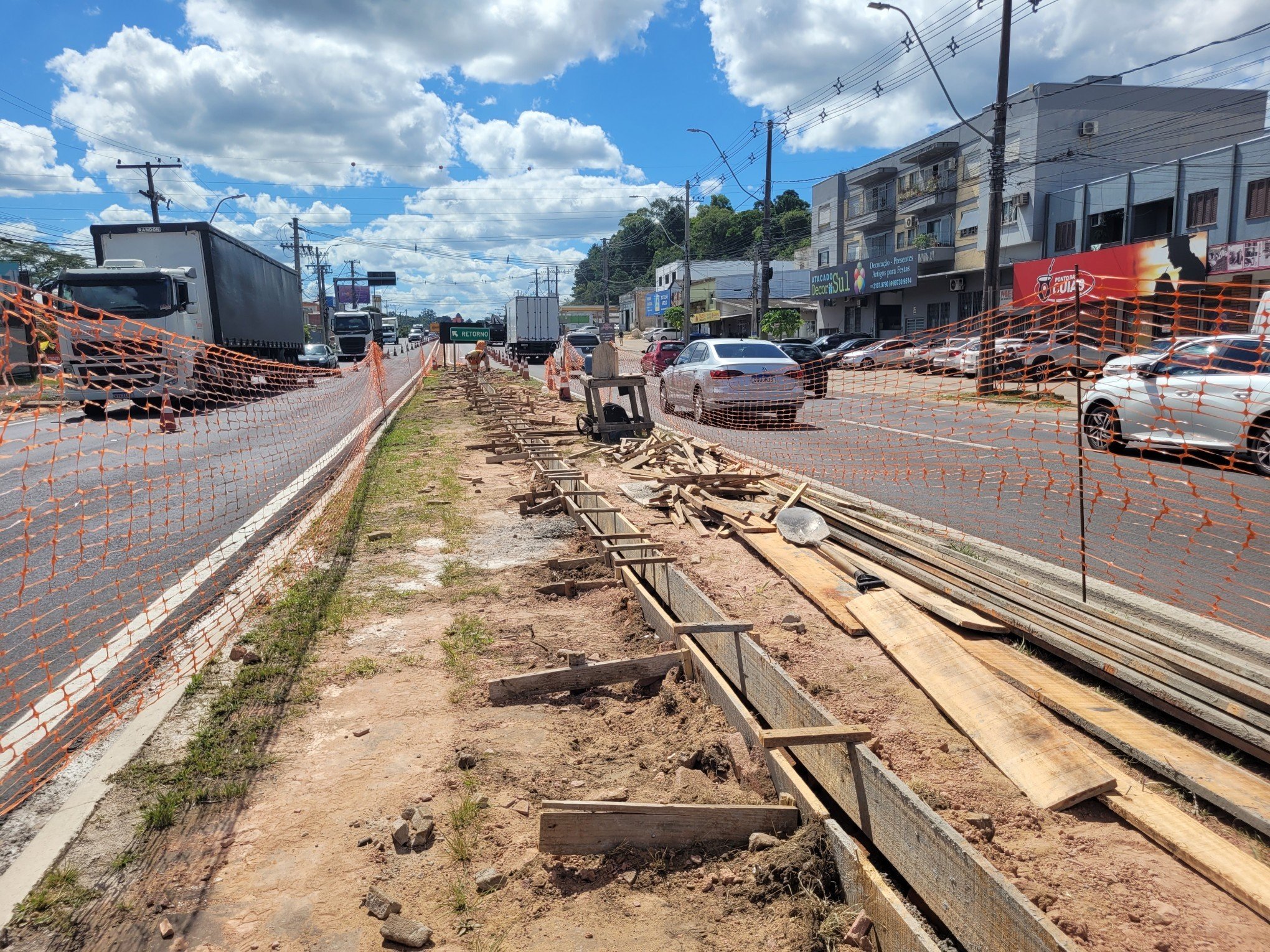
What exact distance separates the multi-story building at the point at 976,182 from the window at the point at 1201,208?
239 inches

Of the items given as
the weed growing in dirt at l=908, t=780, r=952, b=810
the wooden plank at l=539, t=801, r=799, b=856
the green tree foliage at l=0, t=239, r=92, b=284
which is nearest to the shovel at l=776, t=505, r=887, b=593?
the weed growing in dirt at l=908, t=780, r=952, b=810

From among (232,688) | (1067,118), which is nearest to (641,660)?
(232,688)

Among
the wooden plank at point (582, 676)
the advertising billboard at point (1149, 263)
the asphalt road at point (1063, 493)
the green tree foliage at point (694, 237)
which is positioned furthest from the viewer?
the green tree foliage at point (694, 237)

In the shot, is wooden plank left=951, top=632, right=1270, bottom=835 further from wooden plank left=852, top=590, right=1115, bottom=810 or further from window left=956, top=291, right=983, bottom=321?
window left=956, top=291, right=983, bottom=321

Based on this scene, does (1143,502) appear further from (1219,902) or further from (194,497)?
(194,497)

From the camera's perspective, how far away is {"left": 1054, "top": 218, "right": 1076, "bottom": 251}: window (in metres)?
37.5

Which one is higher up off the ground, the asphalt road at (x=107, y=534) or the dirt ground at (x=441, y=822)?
the asphalt road at (x=107, y=534)

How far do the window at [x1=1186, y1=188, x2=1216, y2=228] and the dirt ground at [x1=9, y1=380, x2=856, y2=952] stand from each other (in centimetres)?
3392

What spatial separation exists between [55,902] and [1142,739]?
4.28 m

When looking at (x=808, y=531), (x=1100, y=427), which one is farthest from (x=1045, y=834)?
(x=1100, y=427)

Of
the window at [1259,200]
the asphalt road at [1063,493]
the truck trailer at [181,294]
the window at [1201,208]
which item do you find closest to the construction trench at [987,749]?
the asphalt road at [1063,493]

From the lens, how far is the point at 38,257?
53781 millimetres

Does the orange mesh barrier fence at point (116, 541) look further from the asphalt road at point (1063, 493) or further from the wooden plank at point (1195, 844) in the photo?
the asphalt road at point (1063, 493)

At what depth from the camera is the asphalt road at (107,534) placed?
16.4ft
